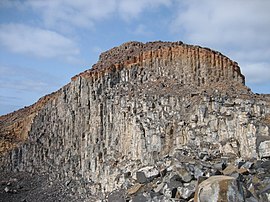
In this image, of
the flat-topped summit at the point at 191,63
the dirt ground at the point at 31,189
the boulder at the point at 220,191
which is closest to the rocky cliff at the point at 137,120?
the flat-topped summit at the point at 191,63

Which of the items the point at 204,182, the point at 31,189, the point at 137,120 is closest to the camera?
the point at 204,182

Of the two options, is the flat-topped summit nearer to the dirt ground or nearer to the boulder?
the dirt ground

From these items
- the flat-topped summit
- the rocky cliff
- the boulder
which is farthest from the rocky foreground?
the flat-topped summit

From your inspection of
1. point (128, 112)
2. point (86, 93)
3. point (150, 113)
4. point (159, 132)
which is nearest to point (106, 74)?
point (86, 93)

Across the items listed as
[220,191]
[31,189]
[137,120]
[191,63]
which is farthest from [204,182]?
[31,189]

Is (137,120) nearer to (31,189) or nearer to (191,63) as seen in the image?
(191,63)

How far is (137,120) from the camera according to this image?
2592 cm

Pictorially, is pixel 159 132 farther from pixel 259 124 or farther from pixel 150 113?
pixel 259 124

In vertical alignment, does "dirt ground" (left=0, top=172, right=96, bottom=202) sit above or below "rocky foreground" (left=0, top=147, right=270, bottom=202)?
below

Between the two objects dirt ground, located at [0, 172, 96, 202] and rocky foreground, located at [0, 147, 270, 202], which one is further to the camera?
dirt ground, located at [0, 172, 96, 202]

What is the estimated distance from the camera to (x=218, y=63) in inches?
1244

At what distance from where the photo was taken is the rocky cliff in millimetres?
18297

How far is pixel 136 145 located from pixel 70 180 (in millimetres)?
12210

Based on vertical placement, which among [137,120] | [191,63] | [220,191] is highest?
[191,63]
